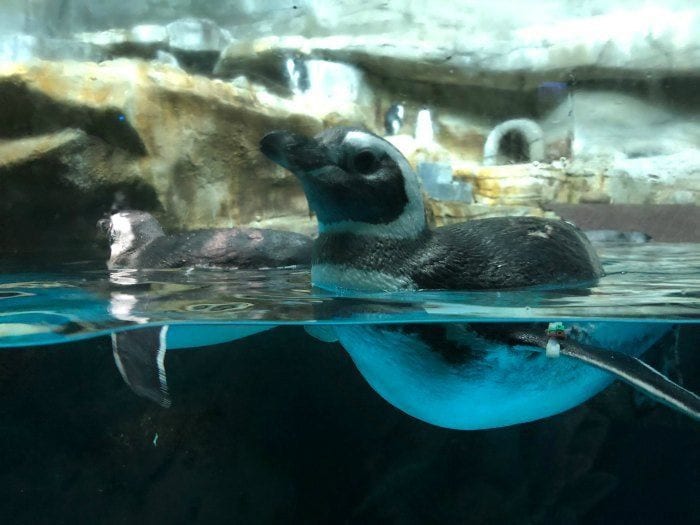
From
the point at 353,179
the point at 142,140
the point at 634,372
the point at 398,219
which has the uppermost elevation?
the point at 142,140

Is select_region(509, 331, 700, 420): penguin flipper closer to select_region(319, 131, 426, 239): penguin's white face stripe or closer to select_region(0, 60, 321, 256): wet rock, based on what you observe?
select_region(319, 131, 426, 239): penguin's white face stripe

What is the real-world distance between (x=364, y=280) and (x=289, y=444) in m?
1.91

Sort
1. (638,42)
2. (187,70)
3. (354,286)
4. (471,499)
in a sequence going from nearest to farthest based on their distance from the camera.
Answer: (354,286) → (471,499) → (187,70) → (638,42)

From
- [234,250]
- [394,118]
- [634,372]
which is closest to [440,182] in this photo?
[394,118]

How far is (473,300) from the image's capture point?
263 cm

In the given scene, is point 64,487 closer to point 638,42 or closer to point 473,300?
point 473,300

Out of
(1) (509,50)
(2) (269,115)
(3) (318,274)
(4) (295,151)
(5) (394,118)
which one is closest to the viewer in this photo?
(4) (295,151)

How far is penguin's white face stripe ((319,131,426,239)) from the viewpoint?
271cm

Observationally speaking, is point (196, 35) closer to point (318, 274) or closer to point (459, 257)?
point (318, 274)

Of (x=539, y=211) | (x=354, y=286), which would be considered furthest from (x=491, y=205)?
(x=354, y=286)

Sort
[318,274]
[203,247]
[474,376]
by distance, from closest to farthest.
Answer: [474,376], [318,274], [203,247]

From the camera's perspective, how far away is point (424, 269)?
9.01ft

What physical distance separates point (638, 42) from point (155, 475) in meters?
5.64

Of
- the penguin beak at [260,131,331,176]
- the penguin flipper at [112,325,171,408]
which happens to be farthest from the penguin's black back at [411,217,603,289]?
the penguin flipper at [112,325,171,408]
